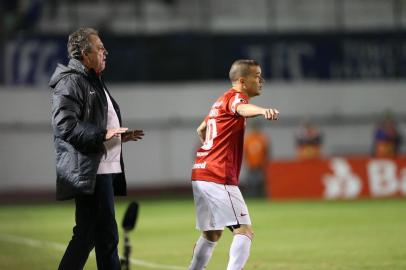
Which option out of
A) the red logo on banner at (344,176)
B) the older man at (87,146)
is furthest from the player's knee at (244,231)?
the red logo on banner at (344,176)

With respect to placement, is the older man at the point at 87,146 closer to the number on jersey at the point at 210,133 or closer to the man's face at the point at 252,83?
the number on jersey at the point at 210,133

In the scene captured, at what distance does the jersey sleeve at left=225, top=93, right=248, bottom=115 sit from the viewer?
901 cm

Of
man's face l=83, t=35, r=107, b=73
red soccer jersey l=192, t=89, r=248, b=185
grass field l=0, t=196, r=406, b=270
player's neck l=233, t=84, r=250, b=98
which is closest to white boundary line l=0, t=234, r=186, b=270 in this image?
grass field l=0, t=196, r=406, b=270

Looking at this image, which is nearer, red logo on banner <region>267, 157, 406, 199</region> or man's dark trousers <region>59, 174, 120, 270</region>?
man's dark trousers <region>59, 174, 120, 270</region>

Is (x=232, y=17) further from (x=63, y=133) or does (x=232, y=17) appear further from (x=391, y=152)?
(x=63, y=133)

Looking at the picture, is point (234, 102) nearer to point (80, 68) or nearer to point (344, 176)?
point (80, 68)

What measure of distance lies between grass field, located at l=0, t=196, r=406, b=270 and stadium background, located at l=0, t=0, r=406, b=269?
6562mm

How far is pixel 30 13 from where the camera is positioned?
30.4 m

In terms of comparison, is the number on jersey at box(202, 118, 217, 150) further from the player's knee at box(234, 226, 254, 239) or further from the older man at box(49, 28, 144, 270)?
the older man at box(49, 28, 144, 270)

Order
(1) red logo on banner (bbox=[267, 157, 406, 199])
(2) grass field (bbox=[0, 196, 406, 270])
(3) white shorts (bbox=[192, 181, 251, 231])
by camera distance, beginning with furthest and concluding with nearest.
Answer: (1) red logo on banner (bbox=[267, 157, 406, 199]) → (2) grass field (bbox=[0, 196, 406, 270]) → (3) white shorts (bbox=[192, 181, 251, 231])

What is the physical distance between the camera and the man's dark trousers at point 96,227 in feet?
27.6

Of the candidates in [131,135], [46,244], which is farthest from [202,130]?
[46,244]

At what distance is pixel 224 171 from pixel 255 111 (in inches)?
34.8

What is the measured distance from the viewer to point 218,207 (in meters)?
9.16
